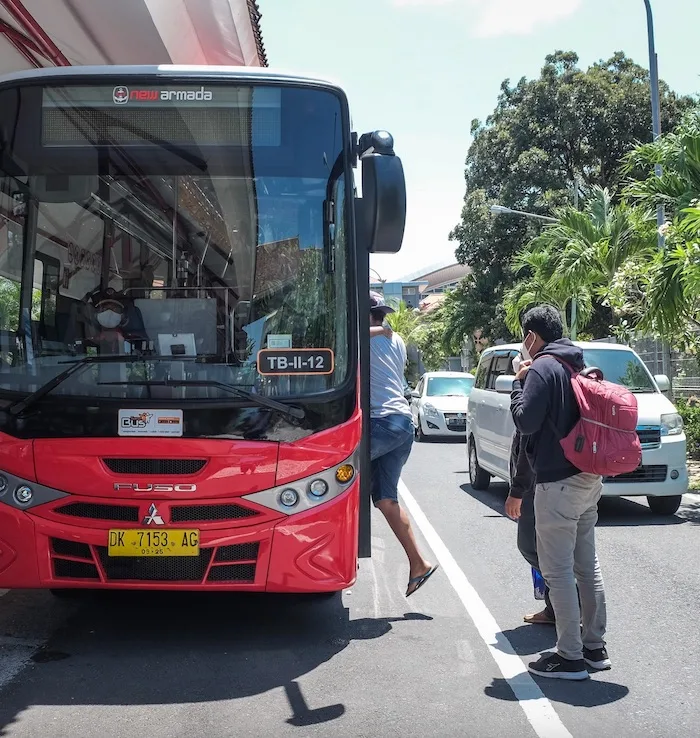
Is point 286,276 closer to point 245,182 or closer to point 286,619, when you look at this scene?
point 245,182

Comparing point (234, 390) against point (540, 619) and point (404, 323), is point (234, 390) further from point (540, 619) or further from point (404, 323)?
point (404, 323)

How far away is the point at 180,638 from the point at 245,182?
8.96 feet

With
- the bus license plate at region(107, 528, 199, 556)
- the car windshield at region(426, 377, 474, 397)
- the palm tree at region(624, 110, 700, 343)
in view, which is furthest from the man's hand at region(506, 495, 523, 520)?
the car windshield at region(426, 377, 474, 397)

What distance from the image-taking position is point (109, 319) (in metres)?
6.05

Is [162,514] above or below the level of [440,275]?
below

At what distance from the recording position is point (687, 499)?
1255cm

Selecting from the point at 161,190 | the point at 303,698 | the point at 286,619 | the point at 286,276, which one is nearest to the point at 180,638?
the point at 286,619

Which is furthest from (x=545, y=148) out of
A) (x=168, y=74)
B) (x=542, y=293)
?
(x=168, y=74)

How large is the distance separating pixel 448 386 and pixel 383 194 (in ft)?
59.9

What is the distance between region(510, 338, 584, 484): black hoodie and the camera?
5.46 meters

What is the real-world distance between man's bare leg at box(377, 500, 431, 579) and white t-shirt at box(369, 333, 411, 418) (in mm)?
619

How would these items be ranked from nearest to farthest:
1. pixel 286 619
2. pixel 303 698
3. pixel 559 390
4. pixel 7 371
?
pixel 303 698
pixel 559 390
pixel 7 371
pixel 286 619

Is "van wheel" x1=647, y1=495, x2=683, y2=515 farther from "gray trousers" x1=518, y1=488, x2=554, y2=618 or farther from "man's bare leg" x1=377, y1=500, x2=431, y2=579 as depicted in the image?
"gray trousers" x1=518, y1=488, x2=554, y2=618

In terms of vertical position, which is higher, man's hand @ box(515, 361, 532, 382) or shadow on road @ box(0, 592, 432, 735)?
man's hand @ box(515, 361, 532, 382)
